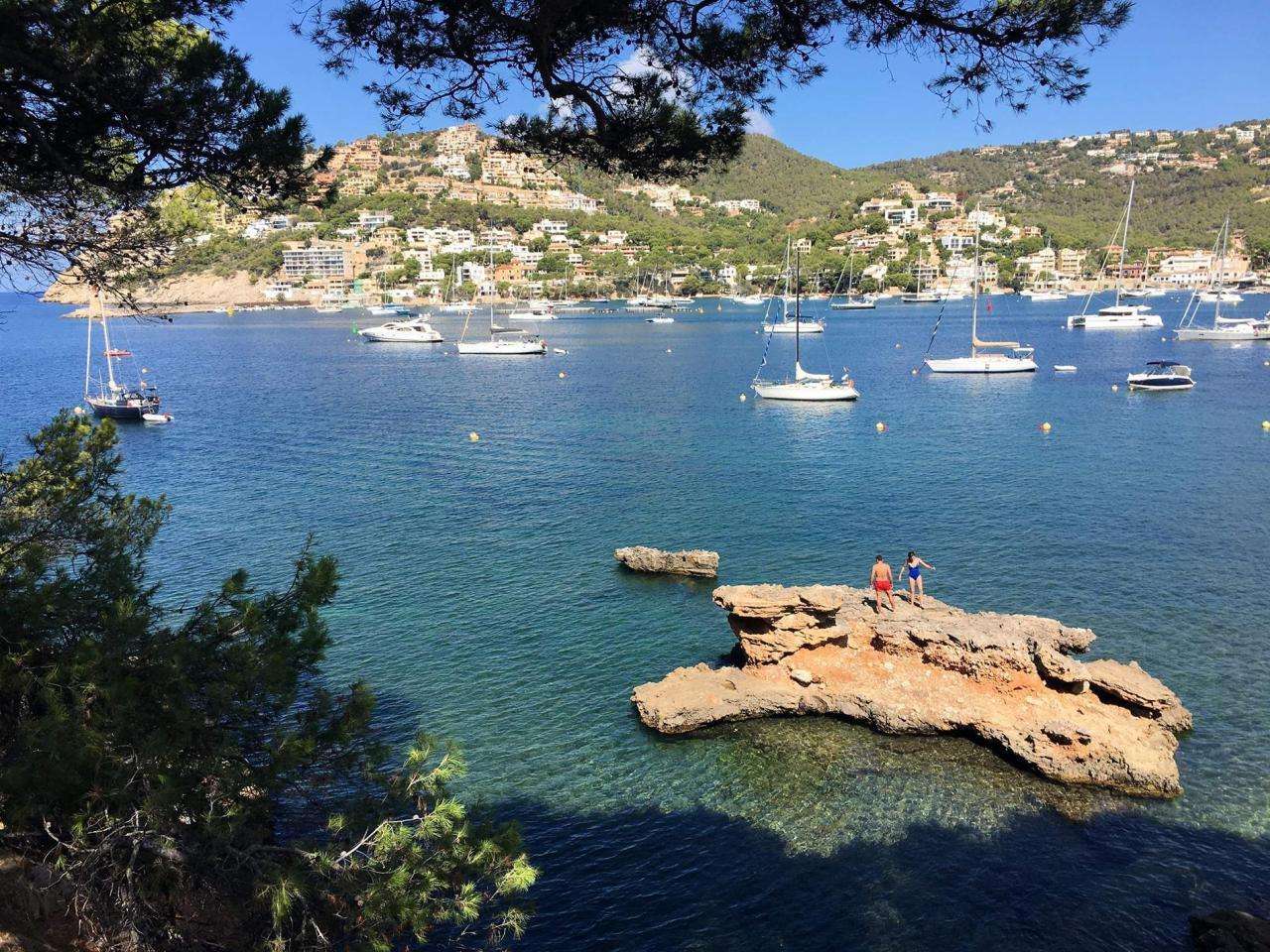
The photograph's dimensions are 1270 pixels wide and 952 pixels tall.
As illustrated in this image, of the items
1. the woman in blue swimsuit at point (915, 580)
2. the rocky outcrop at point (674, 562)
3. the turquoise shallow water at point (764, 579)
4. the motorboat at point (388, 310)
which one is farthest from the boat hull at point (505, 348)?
the motorboat at point (388, 310)

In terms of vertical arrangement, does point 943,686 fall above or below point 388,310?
below

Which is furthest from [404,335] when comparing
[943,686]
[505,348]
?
[943,686]

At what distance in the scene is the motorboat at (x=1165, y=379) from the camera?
54.7m

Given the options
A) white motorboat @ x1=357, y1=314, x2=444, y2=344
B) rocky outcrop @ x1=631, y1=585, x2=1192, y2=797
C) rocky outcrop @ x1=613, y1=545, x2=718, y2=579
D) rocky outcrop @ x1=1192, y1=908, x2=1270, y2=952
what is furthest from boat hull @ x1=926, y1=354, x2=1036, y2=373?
white motorboat @ x1=357, y1=314, x2=444, y2=344

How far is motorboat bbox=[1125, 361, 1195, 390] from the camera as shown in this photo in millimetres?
54656

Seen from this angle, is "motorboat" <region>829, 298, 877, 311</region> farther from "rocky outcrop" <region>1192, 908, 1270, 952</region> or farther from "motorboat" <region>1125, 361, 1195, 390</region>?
"rocky outcrop" <region>1192, 908, 1270, 952</region>

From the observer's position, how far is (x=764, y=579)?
23234 millimetres

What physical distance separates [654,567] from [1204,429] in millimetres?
33893

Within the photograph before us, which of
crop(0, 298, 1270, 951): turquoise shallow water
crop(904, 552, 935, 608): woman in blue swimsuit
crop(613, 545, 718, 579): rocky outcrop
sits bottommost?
crop(0, 298, 1270, 951): turquoise shallow water

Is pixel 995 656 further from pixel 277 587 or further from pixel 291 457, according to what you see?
pixel 291 457

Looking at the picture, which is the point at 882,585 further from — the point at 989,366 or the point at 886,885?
the point at 989,366

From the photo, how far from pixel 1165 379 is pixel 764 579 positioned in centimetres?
4495

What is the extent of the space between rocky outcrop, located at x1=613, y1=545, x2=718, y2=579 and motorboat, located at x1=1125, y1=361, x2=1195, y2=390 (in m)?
44.5

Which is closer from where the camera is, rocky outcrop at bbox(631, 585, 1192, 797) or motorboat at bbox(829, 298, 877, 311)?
rocky outcrop at bbox(631, 585, 1192, 797)
